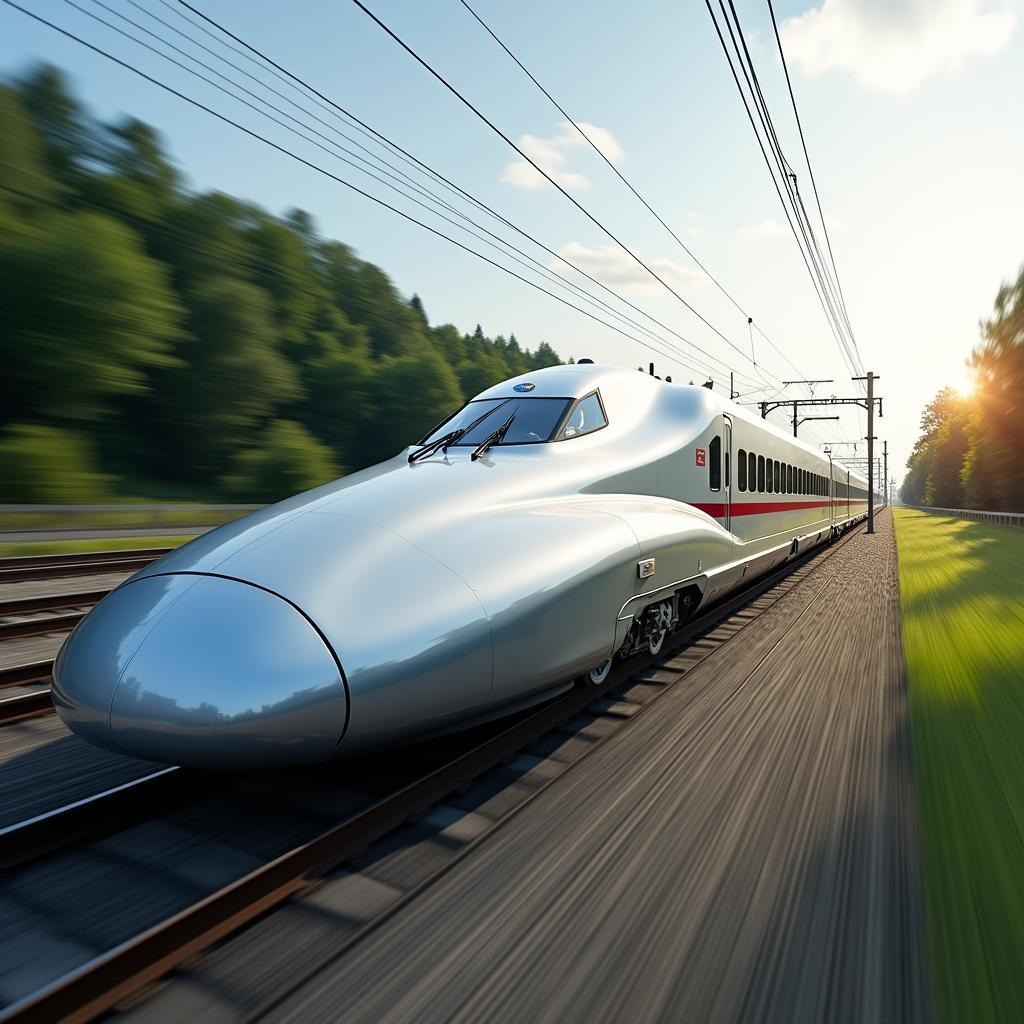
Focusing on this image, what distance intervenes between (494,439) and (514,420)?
1.15 ft

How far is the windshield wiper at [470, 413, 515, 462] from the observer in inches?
200

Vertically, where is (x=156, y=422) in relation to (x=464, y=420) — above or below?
above

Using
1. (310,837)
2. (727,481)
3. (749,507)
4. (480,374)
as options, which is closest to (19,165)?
(749,507)

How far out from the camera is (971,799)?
3.72m

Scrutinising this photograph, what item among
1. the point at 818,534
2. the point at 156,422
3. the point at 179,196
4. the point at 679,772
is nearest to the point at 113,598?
the point at 679,772

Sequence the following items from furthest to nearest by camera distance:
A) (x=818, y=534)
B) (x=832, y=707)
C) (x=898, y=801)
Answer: (x=818, y=534) < (x=832, y=707) < (x=898, y=801)

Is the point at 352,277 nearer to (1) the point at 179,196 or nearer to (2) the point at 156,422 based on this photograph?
(1) the point at 179,196

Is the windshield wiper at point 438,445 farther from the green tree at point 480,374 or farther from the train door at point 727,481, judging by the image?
the green tree at point 480,374

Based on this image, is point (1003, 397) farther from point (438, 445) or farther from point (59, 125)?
point (59, 125)

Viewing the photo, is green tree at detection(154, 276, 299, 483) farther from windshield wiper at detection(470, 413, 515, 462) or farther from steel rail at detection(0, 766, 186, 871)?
steel rail at detection(0, 766, 186, 871)

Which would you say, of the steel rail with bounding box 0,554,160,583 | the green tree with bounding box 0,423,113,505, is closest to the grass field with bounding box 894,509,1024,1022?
the steel rail with bounding box 0,554,160,583

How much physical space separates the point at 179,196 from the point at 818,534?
138 feet

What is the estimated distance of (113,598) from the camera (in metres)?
3.46

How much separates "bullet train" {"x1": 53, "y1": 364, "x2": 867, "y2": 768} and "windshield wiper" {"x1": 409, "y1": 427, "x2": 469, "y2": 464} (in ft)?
0.06
